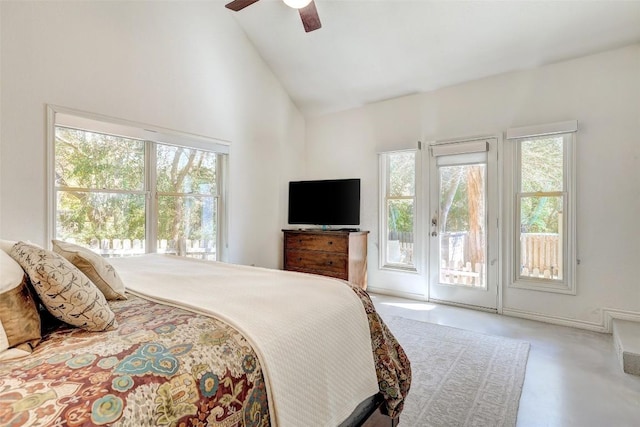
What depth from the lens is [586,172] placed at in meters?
3.20

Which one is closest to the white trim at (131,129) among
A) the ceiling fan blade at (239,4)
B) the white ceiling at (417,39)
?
the ceiling fan blade at (239,4)

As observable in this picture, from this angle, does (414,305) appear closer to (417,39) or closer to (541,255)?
(541,255)

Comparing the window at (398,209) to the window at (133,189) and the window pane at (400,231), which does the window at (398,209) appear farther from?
the window at (133,189)

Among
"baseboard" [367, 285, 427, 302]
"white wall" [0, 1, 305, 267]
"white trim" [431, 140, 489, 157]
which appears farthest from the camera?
"baseboard" [367, 285, 427, 302]

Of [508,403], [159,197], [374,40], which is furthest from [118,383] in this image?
[374,40]

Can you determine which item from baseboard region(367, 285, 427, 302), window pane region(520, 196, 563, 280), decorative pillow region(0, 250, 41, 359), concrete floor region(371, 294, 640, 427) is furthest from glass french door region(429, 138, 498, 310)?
decorative pillow region(0, 250, 41, 359)

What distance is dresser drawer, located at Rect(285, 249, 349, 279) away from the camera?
4145 mm

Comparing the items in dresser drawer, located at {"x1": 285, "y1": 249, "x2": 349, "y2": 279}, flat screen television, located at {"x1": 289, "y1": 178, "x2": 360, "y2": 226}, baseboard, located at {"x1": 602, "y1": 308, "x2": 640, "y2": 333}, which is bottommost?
baseboard, located at {"x1": 602, "y1": 308, "x2": 640, "y2": 333}

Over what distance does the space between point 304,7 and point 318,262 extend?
288 cm

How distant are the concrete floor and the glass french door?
0.38 m

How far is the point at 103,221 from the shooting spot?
121 inches

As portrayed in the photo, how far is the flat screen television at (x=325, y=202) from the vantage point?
14.1ft

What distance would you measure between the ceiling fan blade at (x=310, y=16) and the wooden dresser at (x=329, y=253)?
7.58 ft

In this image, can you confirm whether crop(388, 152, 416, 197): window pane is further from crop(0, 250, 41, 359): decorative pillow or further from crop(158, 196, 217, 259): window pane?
crop(0, 250, 41, 359): decorative pillow
